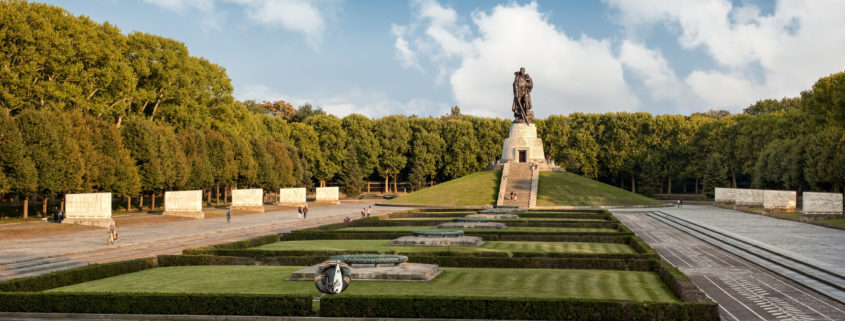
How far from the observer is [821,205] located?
48.7 metres

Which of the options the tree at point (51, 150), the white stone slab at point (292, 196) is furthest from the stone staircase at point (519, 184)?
the tree at point (51, 150)

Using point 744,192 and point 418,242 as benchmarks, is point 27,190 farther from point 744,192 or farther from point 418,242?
point 744,192

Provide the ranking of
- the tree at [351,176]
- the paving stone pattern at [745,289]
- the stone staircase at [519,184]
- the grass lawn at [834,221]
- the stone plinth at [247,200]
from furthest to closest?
the tree at [351,176], the stone staircase at [519,184], the stone plinth at [247,200], the grass lawn at [834,221], the paving stone pattern at [745,289]

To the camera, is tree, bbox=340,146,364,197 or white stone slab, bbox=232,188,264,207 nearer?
white stone slab, bbox=232,188,264,207

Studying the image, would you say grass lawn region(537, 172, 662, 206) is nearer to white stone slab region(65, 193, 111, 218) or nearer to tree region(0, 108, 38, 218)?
white stone slab region(65, 193, 111, 218)

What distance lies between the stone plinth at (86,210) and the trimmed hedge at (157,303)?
30714 mm

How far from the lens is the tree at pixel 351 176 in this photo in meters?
102

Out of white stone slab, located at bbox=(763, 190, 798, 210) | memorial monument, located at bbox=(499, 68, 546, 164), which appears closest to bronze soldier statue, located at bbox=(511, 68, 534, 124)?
memorial monument, located at bbox=(499, 68, 546, 164)

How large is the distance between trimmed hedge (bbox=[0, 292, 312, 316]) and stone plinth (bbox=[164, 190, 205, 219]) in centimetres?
3949

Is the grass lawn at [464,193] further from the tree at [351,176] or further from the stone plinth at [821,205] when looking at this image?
the stone plinth at [821,205]

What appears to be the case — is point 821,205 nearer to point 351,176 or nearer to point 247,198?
point 247,198

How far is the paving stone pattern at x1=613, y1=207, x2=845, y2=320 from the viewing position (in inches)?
663

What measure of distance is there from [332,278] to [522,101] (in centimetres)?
7582

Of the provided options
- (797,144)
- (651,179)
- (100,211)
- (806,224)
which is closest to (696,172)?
(651,179)
